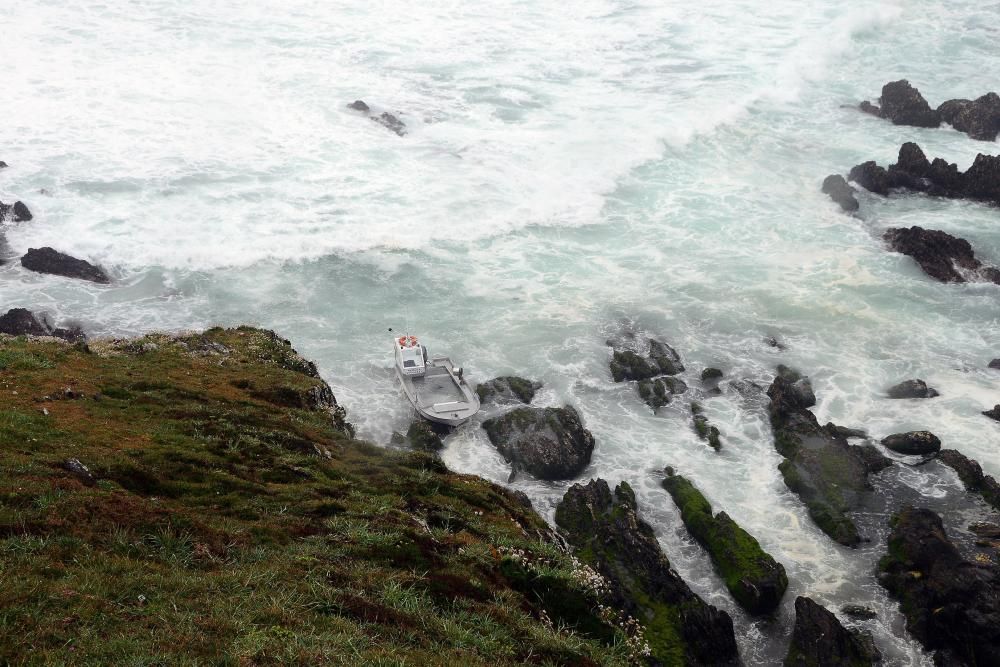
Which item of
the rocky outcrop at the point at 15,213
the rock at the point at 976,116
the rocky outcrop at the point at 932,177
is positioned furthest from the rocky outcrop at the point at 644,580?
the rock at the point at 976,116

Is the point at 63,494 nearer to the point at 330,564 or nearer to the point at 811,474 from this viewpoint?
the point at 330,564

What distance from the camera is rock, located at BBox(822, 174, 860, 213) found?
5025 centimetres

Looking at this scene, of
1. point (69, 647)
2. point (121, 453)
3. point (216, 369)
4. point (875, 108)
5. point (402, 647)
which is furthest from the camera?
point (875, 108)

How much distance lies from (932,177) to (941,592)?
38359 mm

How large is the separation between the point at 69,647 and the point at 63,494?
14.2 feet

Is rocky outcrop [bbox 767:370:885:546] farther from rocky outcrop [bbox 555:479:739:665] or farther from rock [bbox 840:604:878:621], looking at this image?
rocky outcrop [bbox 555:479:739:665]

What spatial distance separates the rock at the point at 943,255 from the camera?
42.9m

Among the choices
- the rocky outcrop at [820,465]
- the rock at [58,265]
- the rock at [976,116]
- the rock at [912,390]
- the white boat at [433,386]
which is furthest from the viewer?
the rock at [976,116]

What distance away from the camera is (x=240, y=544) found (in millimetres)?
12273

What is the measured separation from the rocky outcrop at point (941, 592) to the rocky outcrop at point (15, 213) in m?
45.3

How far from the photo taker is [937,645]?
22.6 m

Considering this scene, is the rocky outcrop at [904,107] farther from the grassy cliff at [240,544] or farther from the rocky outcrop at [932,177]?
the grassy cliff at [240,544]

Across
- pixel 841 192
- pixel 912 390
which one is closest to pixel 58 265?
pixel 912 390

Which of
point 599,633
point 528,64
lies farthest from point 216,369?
point 528,64
